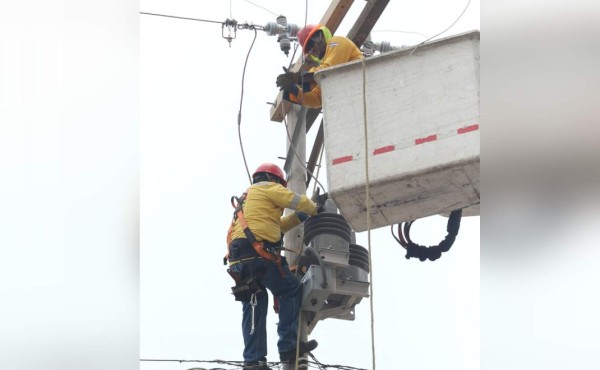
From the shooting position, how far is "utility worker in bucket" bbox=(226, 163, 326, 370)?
260 inches

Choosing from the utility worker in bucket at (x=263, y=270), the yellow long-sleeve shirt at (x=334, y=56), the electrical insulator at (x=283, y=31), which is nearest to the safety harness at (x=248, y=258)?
the utility worker in bucket at (x=263, y=270)

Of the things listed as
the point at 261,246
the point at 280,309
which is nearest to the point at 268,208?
the point at 261,246

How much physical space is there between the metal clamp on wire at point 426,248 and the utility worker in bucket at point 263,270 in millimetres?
678

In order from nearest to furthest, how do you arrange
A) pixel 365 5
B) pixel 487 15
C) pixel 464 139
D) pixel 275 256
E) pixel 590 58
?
pixel 590 58
pixel 487 15
pixel 464 139
pixel 275 256
pixel 365 5

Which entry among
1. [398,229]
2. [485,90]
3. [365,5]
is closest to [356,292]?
[398,229]

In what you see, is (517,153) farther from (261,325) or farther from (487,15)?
(261,325)

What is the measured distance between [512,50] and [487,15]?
8 cm

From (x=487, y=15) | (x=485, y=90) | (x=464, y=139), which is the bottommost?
(x=485, y=90)

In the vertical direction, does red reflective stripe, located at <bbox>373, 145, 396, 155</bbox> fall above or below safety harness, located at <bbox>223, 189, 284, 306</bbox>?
above

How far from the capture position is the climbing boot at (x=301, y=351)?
21.9 ft

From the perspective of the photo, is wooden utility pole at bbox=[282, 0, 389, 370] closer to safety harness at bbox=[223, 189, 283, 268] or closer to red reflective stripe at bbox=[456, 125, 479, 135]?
safety harness at bbox=[223, 189, 283, 268]

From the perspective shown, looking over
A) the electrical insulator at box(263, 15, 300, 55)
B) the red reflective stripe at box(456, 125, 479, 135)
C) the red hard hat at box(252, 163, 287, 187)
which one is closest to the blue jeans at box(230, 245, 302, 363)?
the red hard hat at box(252, 163, 287, 187)

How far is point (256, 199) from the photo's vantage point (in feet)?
22.1

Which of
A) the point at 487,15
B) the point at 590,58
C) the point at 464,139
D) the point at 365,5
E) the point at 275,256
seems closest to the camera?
the point at 590,58
